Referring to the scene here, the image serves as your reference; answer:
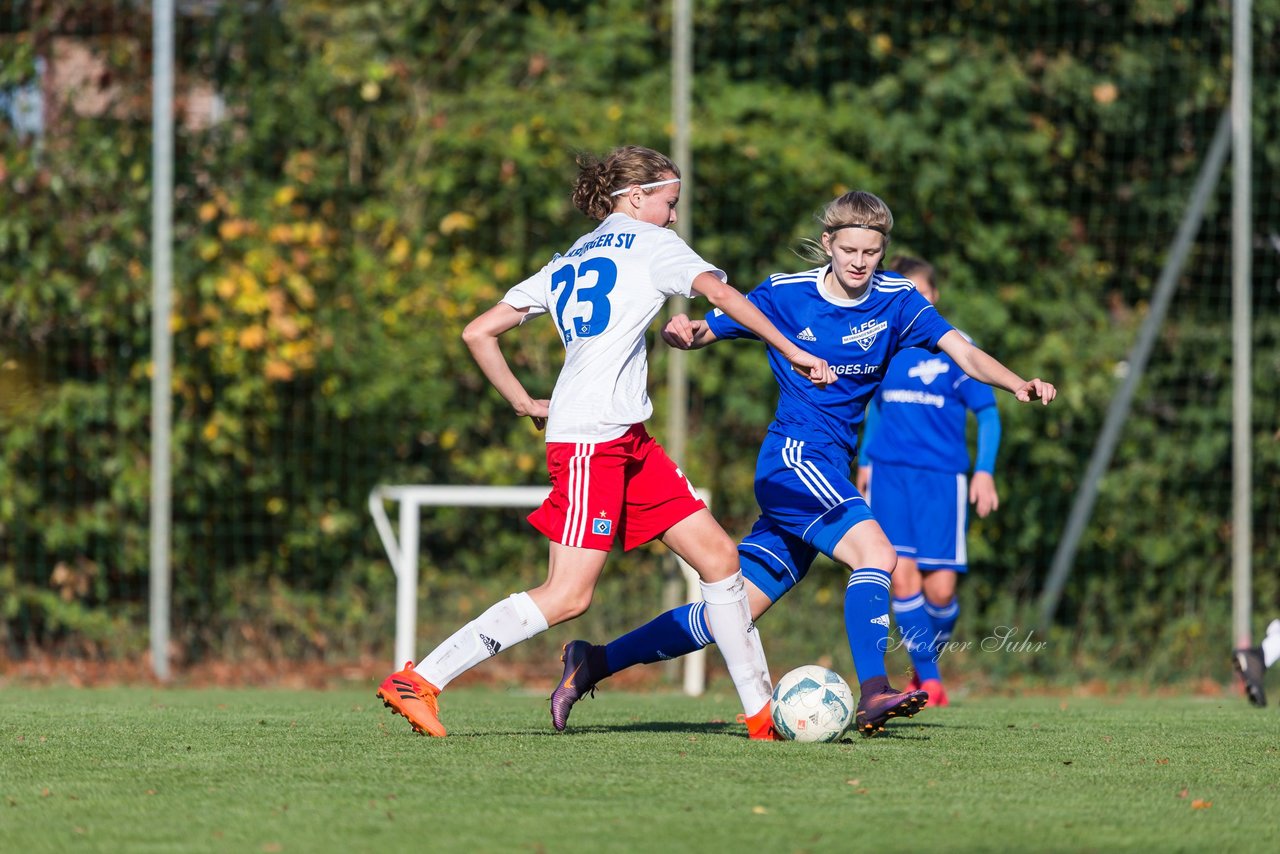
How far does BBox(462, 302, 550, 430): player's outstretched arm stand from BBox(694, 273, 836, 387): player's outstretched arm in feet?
2.22

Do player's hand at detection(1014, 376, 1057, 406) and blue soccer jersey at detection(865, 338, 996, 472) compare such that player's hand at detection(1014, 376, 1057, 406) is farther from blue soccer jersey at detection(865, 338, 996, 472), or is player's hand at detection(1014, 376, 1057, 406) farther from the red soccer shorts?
blue soccer jersey at detection(865, 338, 996, 472)

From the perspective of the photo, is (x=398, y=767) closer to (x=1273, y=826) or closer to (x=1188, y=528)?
(x=1273, y=826)

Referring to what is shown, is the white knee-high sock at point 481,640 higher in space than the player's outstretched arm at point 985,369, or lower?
lower

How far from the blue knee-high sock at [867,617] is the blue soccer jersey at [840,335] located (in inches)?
21.9

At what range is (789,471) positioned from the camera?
18.3ft

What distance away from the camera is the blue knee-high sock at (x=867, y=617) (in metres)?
5.30

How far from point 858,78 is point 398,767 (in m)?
7.50

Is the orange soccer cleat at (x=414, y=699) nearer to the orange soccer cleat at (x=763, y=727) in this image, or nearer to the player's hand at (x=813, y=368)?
the orange soccer cleat at (x=763, y=727)

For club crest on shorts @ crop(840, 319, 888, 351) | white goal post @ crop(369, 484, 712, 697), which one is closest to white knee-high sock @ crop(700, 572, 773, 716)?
club crest on shorts @ crop(840, 319, 888, 351)

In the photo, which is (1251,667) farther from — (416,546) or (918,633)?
(416,546)

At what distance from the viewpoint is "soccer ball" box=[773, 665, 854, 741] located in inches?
204

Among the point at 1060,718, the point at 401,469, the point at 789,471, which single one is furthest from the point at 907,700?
the point at 401,469

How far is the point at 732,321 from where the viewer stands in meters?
5.63

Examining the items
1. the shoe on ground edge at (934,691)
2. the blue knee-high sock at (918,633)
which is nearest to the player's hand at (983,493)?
the blue knee-high sock at (918,633)
